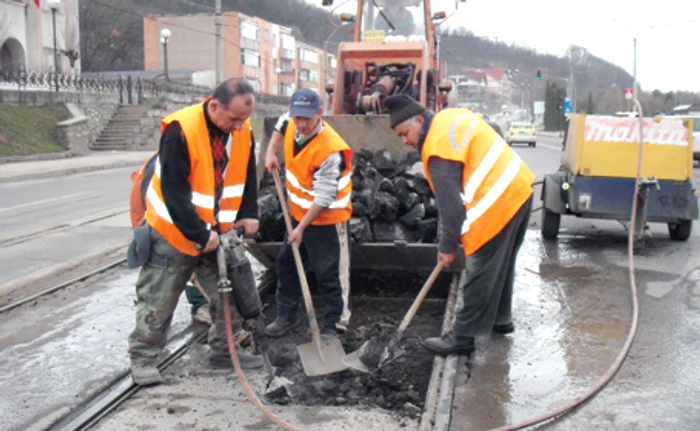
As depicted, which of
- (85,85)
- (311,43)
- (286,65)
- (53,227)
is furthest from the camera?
(311,43)

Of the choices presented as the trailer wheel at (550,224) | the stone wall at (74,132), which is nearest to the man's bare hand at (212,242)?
the trailer wheel at (550,224)

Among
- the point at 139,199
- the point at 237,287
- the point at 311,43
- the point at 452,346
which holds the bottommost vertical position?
the point at 452,346

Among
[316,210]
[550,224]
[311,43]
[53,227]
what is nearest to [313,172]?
[316,210]

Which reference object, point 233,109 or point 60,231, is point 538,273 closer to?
point 233,109

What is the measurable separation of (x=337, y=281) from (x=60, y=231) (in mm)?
5896

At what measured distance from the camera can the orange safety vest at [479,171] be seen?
14.0ft

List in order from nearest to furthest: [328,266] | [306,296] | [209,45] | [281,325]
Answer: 1. [306,296]
2. [328,266]
3. [281,325]
4. [209,45]

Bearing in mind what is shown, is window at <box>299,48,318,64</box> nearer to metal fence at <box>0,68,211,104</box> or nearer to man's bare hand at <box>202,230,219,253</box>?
metal fence at <box>0,68,211,104</box>

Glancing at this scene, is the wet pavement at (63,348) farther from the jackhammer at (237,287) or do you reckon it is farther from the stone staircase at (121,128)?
the stone staircase at (121,128)

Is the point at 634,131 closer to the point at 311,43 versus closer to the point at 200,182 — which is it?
the point at 200,182

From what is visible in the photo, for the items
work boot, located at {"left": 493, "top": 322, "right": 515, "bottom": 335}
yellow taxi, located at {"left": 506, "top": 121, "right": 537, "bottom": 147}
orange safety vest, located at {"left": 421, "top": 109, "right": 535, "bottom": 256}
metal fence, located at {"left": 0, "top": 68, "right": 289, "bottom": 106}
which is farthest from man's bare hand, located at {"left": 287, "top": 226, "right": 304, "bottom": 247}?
yellow taxi, located at {"left": 506, "top": 121, "right": 537, "bottom": 147}

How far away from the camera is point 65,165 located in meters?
20.7

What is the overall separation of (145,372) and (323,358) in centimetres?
107

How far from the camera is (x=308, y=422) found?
3.83 meters
